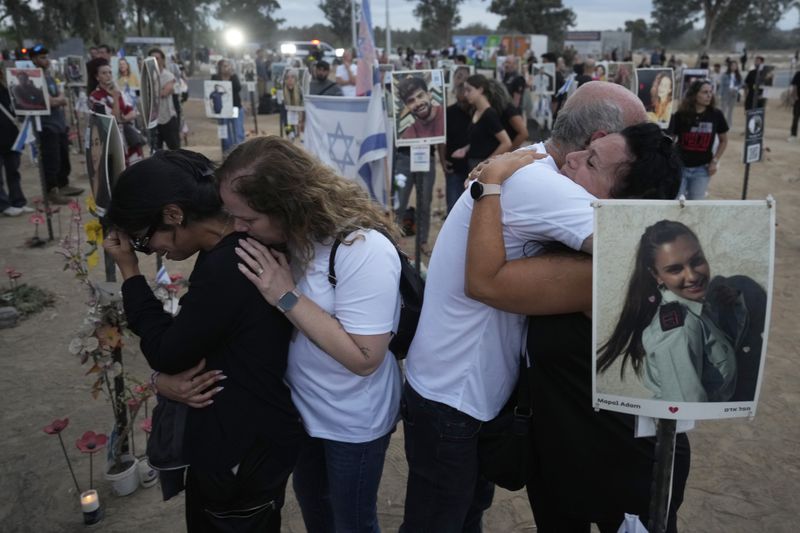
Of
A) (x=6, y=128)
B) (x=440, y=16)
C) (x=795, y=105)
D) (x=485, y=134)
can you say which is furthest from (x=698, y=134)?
(x=440, y=16)

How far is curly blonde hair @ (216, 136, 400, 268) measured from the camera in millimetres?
1578

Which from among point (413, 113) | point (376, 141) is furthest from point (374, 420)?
point (413, 113)

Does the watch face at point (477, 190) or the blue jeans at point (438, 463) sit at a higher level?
the watch face at point (477, 190)

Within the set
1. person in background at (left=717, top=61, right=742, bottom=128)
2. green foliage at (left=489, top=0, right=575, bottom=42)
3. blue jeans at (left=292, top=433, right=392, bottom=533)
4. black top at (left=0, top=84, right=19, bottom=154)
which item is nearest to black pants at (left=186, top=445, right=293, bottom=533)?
blue jeans at (left=292, top=433, right=392, bottom=533)

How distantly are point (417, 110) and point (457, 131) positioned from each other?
97cm

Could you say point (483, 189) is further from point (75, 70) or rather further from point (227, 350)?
point (75, 70)

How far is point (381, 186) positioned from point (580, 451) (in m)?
3.55

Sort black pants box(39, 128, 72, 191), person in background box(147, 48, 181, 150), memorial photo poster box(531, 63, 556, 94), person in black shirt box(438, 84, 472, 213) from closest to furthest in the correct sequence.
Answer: person in black shirt box(438, 84, 472, 213) < black pants box(39, 128, 72, 191) < person in background box(147, 48, 181, 150) < memorial photo poster box(531, 63, 556, 94)

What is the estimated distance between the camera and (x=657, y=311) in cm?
119

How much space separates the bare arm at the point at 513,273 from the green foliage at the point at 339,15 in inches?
2947

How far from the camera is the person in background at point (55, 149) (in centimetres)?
821

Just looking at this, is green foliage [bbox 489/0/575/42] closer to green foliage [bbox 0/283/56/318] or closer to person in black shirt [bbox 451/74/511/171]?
person in black shirt [bbox 451/74/511/171]

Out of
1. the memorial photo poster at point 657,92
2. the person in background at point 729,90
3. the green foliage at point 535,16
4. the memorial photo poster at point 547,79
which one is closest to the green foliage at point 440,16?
the green foliage at point 535,16

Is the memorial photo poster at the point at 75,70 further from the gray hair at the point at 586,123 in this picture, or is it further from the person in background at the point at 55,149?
the gray hair at the point at 586,123
